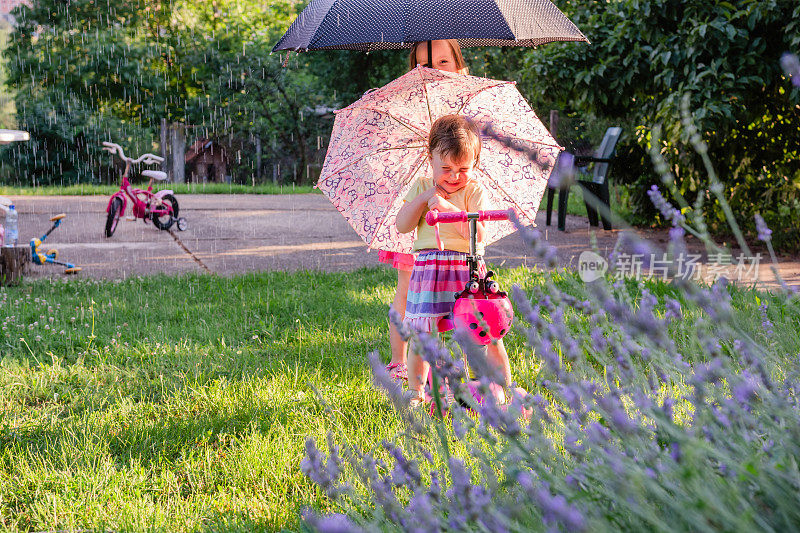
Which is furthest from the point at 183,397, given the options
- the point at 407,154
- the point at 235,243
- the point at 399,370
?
the point at 235,243

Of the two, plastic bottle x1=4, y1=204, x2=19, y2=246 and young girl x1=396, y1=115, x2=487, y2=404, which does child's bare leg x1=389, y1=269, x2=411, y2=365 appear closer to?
young girl x1=396, y1=115, x2=487, y2=404

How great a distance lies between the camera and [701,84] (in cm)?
626

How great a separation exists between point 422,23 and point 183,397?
2119 mm

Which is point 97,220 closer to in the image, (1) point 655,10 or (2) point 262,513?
(1) point 655,10

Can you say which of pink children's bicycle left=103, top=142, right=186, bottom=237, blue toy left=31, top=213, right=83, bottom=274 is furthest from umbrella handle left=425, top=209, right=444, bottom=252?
pink children's bicycle left=103, top=142, right=186, bottom=237

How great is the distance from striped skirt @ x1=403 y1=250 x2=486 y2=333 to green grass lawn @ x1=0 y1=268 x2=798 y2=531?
0.44 m

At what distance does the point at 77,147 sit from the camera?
2441 centimetres

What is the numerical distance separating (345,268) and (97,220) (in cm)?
539

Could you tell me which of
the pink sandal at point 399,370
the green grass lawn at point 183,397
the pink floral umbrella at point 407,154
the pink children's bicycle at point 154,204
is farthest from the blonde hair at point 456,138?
the pink children's bicycle at point 154,204

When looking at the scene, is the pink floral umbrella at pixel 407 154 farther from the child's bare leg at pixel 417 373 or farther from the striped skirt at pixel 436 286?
the child's bare leg at pixel 417 373

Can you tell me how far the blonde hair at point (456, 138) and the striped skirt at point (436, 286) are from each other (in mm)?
448

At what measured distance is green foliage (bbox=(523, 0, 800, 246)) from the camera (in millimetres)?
6117

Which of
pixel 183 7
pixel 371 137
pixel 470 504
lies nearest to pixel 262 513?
pixel 470 504

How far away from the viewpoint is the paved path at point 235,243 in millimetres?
6773
